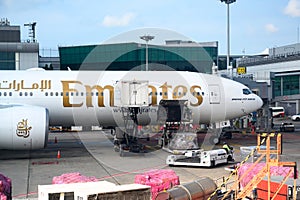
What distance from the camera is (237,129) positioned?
43219 millimetres

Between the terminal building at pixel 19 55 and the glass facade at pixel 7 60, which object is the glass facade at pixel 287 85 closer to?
the terminal building at pixel 19 55

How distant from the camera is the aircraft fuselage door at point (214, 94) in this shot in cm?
3070

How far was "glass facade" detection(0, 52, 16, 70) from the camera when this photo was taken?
59188 mm

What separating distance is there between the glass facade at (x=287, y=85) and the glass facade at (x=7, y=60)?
1422 inches

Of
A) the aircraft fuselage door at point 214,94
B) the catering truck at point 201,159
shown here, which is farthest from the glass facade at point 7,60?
the catering truck at point 201,159

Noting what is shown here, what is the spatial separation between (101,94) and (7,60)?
114 ft

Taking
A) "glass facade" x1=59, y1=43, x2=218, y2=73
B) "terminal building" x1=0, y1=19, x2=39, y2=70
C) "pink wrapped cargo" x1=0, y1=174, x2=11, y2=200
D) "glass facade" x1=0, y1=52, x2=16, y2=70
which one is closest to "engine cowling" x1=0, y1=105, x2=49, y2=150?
"pink wrapped cargo" x1=0, y1=174, x2=11, y2=200

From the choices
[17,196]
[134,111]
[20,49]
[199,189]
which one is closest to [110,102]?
[134,111]

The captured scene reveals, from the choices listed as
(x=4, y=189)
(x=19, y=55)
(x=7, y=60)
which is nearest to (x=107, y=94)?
(x=4, y=189)

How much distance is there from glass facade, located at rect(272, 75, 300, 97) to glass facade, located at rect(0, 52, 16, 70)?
3612cm

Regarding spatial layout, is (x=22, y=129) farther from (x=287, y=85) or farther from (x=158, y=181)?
(x=287, y=85)

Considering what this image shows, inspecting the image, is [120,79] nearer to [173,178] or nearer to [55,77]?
[55,77]

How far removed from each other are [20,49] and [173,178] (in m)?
47.7

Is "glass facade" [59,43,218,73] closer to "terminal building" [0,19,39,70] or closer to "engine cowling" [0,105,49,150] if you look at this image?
"terminal building" [0,19,39,70]
